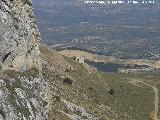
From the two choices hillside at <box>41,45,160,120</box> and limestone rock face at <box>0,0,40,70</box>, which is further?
hillside at <box>41,45,160,120</box>

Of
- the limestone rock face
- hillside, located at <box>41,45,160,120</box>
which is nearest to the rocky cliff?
the limestone rock face

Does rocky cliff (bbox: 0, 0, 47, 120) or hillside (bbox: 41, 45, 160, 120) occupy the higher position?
rocky cliff (bbox: 0, 0, 47, 120)

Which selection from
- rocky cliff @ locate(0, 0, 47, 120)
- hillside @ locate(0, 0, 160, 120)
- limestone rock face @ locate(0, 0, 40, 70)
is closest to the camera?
rocky cliff @ locate(0, 0, 47, 120)

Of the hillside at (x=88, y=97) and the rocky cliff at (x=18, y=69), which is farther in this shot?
the hillside at (x=88, y=97)

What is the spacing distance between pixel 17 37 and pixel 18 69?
309cm

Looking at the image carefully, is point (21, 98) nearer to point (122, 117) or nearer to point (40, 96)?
point (40, 96)

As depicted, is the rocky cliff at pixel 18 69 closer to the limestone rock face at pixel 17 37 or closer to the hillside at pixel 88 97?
the limestone rock face at pixel 17 37

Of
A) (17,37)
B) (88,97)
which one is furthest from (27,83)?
(88,97)

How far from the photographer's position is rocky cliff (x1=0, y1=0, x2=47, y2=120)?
39688 millimetres

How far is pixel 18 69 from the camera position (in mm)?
45312

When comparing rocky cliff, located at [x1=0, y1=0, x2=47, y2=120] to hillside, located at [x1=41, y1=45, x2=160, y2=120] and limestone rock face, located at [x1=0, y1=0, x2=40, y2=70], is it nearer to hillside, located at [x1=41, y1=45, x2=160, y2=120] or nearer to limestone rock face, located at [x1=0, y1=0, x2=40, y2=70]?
limestone rock face, located at [x1=0, y1=0, x2=40, y2=70]

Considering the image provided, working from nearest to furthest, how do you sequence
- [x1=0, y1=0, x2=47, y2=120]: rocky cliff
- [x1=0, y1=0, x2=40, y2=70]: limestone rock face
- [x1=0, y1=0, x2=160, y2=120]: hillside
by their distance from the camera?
[x1=0, y1=0, x2=47, y2=120]: rocky cliff → [x1=0, y1=0, x2=160, y2=120]: hillside → [x1=0, y1=0, x2=40, y2=70]: limestone rock face

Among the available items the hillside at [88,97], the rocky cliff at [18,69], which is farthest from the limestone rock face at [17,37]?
the hillside at [88,97]

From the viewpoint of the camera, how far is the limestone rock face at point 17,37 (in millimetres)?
42906
